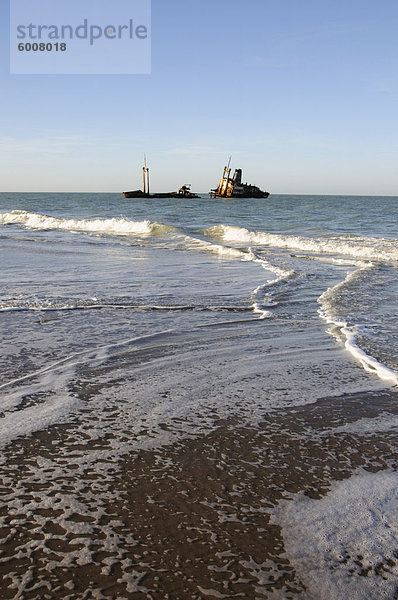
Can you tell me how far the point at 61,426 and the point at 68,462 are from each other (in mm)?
461

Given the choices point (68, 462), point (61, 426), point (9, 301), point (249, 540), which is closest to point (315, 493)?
point (249, 540)

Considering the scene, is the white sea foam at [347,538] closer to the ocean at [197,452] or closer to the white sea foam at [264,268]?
the ocean at [197,452]

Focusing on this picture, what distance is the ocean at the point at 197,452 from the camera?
5.90 ft

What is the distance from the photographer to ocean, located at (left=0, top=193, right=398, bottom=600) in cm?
180

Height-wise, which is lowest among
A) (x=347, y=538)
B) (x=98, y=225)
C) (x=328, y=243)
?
(x=347, y=538)

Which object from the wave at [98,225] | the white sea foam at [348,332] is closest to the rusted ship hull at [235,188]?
the wave at [98,225]

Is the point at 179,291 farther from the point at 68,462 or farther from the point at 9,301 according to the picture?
the point at 68,462

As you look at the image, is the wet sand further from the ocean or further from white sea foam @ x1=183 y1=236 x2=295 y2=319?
white sea foam @ x1=183 y1=236 x2=295 y2=319

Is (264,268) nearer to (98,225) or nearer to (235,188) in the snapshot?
(98,225)

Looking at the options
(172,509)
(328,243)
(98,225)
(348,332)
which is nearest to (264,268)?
(348,332)

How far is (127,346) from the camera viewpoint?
4.83 m

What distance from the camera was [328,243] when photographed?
17969 millimetres

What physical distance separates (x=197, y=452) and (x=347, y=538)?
3.03 ft

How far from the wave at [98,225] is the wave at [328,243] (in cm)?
306
